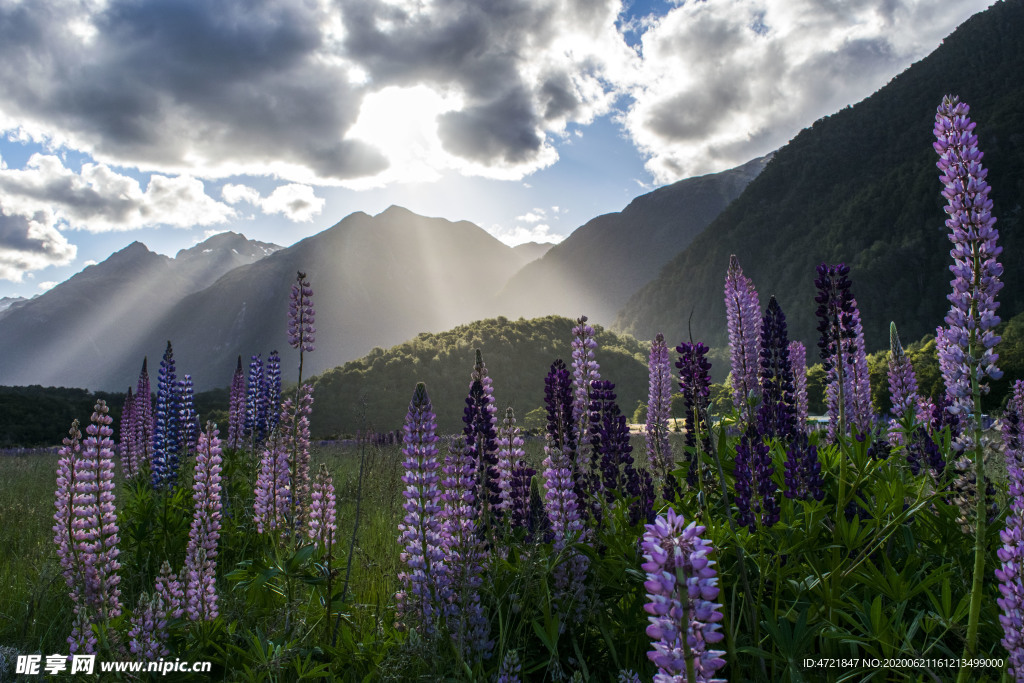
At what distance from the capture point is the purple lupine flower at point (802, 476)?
9.36ft

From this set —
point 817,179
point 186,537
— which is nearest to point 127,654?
point 186,537

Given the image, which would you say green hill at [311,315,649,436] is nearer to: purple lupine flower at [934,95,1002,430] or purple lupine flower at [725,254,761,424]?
purple lupine flower at [725,254,761,424]

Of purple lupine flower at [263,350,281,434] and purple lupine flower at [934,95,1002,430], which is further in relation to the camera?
purple lupine flower at [263,350,281,434]

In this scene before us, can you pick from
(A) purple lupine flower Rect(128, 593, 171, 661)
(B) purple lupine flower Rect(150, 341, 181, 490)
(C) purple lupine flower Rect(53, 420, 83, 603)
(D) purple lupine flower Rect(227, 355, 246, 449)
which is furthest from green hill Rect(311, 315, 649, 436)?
(A) purple lupine flower Rect(128, 593, 171, 661)

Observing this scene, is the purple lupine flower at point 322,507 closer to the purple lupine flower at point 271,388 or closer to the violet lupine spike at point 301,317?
the violet lupine spike at point 301,317

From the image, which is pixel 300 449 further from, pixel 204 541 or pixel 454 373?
pixel 454 373

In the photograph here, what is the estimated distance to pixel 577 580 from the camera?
2906 millimetres

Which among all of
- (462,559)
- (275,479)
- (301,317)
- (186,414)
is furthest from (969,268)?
(186,414)

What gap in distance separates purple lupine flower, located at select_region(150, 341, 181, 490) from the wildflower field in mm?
2775

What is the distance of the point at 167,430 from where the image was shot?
8.17 metres

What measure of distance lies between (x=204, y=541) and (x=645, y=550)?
4031 mm

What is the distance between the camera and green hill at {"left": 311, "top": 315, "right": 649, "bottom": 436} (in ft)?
109

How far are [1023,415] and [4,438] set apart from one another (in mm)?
34051

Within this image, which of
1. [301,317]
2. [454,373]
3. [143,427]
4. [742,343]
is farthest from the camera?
[454,373]
